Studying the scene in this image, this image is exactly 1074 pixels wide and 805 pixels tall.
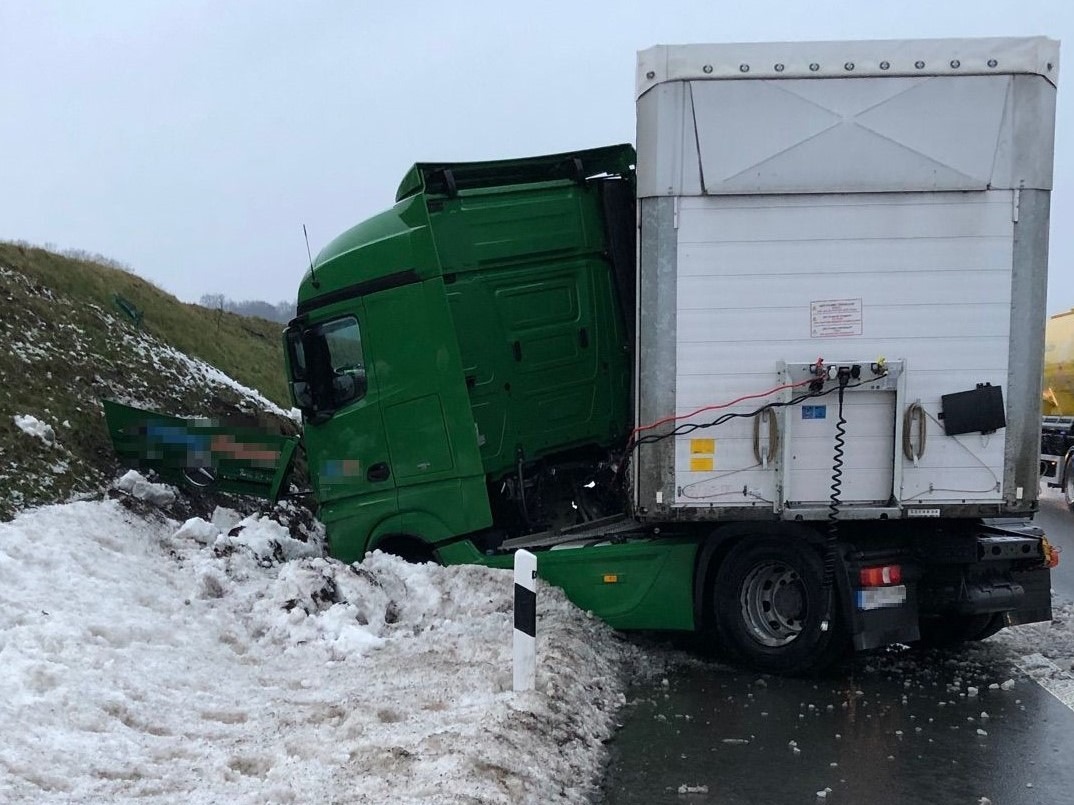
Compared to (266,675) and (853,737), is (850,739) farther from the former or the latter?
(266,675)

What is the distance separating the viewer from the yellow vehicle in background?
17.0m

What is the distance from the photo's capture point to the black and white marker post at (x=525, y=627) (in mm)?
5586

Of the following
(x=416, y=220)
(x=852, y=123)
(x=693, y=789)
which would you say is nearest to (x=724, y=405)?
(x=852, y=123)

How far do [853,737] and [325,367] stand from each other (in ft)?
15.4

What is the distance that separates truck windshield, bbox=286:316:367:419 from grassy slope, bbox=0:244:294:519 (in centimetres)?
169

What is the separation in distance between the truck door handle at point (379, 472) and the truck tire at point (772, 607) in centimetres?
264

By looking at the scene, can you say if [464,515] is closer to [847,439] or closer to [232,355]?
[847,439]

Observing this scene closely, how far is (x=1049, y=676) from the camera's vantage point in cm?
667

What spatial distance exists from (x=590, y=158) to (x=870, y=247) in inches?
99.2

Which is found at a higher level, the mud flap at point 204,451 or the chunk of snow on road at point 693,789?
the mud flap at point 204,451

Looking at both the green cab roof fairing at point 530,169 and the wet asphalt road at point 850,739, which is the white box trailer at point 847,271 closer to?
the wet asphalt road at point 850,739

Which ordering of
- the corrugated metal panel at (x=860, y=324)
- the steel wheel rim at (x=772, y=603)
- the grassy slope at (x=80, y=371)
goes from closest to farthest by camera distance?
1. the corrugated metal panel at (x=860, y=324)
2. the steel wheel rim at (x=772, y=603)
3. the grassy slope at (x=80, y=371)

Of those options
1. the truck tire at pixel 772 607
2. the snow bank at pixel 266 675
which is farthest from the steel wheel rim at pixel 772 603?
the snow bank at pixel 266 675

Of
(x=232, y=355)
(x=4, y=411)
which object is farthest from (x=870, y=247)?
(x=232, y=355)
